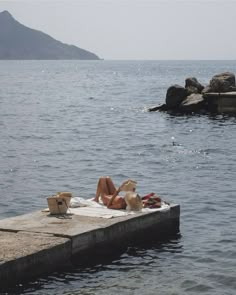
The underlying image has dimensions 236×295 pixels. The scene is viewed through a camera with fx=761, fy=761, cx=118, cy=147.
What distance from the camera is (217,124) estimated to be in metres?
50.5

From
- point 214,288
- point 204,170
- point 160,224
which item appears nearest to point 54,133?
point 204,170

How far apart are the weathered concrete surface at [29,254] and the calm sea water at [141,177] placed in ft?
0.86

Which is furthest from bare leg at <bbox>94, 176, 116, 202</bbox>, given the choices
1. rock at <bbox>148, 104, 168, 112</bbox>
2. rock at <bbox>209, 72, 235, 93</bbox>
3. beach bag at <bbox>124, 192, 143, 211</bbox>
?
rock at <bbox>148, 104, 168, 112</bbox>

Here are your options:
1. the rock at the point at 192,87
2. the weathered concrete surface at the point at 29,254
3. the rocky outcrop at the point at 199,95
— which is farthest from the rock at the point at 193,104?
the weathered concrete surface at the point at 29,254

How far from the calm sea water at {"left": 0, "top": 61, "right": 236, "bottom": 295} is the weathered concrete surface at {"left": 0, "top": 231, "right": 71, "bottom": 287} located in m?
0.26

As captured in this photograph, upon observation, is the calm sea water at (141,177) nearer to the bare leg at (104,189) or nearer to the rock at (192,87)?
the bare leg at (104,189)

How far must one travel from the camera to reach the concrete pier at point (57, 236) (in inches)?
575

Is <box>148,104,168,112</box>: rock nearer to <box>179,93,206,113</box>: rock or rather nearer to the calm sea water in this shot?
the calm sea water

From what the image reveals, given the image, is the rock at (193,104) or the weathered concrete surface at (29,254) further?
the rock at (193,104)

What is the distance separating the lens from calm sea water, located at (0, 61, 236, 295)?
52.1 feet

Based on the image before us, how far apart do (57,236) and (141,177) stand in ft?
44.7

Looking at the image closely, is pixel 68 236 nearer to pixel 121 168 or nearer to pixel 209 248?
pixel 209 248

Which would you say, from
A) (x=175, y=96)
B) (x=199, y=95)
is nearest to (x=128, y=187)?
(x=199, y=95)

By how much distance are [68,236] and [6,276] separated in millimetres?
1941
